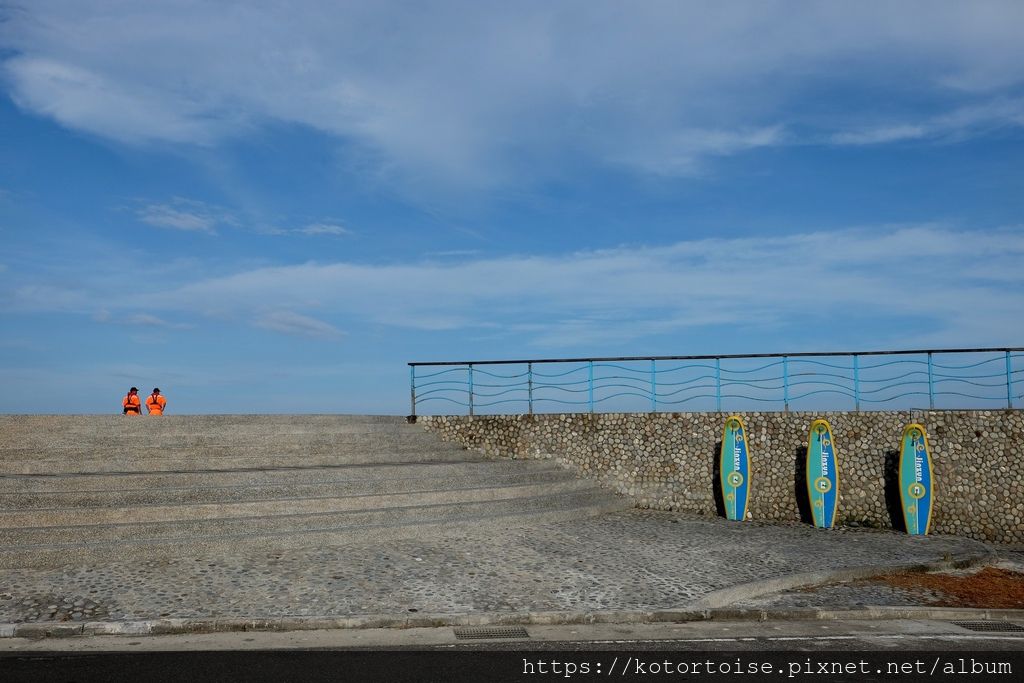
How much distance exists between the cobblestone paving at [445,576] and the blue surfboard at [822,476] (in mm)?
2840

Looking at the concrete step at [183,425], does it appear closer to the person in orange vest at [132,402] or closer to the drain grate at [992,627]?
the person in orange vest at [132,402]

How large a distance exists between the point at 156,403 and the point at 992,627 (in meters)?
18.9

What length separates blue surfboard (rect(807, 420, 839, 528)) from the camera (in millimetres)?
16906


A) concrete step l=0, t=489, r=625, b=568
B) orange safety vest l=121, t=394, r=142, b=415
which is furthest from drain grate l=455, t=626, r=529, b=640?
orange safety vest l=121, t=394, r=142, b=415

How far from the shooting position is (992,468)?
1738 cm

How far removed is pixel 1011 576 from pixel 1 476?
1546 cm

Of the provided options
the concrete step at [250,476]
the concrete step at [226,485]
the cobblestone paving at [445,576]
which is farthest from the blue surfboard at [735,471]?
the concrete step at [226,485]

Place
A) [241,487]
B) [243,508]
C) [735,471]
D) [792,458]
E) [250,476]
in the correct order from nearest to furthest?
[243,508]
[241,487]
[250,476]
[735,471]
[792,458]

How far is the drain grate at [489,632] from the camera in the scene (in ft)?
A: 28.5

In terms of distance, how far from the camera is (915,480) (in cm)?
1675
